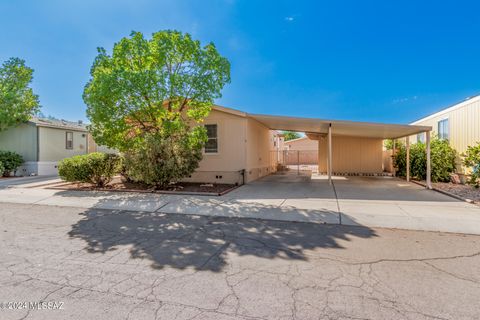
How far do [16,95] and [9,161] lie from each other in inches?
167

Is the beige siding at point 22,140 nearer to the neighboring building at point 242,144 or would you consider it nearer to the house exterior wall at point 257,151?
the neighboring building at point 242,144

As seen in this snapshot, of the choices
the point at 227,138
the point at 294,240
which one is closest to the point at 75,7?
the point at 227,138

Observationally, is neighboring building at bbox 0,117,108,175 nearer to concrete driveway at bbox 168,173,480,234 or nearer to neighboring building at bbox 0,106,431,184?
neighboring building at bbox 0,106,431,184

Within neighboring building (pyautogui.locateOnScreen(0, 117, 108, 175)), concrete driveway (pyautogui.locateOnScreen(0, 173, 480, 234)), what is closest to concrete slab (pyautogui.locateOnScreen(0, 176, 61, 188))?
concrete driveway (pyautogui.locateOnScreen(0, 173, 480, 234))

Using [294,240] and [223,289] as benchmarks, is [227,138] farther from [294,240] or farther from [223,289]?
[223,289]

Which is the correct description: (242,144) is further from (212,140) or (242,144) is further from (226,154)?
(212,140)

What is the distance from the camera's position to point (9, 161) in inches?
610

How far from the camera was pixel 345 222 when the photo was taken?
5672 millimetres

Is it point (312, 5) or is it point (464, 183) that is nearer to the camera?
point (464, 183)

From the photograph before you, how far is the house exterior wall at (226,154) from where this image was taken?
11.9 meters

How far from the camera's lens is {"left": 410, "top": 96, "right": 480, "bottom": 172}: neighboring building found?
10.6 metres

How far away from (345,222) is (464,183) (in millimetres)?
9831

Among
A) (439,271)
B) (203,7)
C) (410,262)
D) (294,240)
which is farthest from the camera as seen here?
(203,7)

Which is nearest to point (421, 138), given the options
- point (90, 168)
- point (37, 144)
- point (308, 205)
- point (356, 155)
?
point (356, 155)
